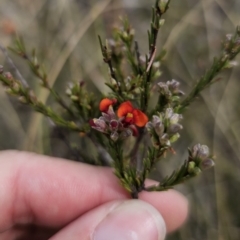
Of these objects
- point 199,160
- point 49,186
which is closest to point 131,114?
point 199,160

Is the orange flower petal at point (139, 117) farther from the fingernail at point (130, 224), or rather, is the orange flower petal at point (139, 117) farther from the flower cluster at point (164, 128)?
the fingernail at point (130, 224)

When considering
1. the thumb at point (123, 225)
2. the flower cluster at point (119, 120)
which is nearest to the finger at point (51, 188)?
the thumb at point (123, 225)

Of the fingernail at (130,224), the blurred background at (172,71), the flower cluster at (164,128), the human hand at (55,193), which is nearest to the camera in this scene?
the flower cluster at (164,128)

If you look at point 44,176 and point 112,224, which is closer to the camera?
point 112,224

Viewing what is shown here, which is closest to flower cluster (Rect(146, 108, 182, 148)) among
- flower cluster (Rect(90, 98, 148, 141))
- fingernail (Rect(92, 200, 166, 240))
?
flower cluster (Rect(90, 98, 148, 141))

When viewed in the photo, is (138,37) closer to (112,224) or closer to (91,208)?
(91,208)

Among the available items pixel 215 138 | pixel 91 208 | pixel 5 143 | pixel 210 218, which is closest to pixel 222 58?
pixel 91 208
